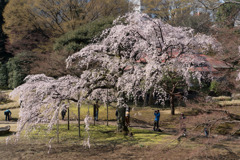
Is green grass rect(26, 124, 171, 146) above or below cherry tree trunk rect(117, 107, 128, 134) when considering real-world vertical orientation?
below

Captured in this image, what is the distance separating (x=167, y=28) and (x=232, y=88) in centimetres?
848

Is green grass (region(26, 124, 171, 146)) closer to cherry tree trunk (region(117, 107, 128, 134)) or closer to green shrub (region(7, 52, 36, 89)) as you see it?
cherry tree trunk (region(117, 107, 128, 134))

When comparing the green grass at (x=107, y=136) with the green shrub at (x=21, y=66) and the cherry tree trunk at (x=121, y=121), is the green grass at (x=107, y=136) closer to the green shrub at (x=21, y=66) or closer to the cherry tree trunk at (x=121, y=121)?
the cherry tree trunk at (x=121, y=121)

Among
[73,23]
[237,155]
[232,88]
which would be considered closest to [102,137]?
[237,155]

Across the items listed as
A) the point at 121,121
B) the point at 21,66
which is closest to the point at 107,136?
the point at 121,121

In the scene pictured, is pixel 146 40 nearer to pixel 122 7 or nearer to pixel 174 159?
pixel 174 159

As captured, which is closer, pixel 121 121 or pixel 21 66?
pixel 121 121

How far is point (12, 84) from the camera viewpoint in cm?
2195

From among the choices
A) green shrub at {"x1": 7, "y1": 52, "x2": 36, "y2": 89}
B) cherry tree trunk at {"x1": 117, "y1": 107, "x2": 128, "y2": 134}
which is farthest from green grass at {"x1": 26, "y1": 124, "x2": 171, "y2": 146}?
green shrub at {"x1": 7, "y1": 52, "x2": 36, "y2": 89}

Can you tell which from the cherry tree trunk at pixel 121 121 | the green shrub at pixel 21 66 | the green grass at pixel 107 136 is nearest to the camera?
the green grass at pixel 107 136

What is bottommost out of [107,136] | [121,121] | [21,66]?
[107,136]

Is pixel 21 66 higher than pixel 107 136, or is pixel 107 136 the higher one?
pixel 21 66

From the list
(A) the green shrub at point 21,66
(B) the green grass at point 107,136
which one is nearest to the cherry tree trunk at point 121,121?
(B) the green grass at point 107,136

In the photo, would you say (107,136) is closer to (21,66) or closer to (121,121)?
(121,121)
